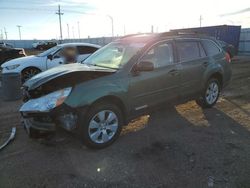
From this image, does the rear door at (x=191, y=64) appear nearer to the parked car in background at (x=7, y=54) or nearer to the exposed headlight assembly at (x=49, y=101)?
the exposed headlight assembly at (x=49, y=101)

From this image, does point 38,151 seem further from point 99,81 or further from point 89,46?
point 89,46

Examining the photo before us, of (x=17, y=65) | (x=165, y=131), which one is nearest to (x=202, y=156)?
(x=165, y=131)

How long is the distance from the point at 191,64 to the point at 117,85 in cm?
213

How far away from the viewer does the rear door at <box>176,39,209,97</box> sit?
585cm

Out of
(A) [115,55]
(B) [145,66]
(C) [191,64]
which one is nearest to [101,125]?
(B) [145,66]

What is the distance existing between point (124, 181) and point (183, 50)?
3.30m

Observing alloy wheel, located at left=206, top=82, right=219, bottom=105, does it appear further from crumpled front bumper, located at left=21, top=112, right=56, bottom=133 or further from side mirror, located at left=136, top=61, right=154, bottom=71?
crumpled front bumper, located at left=21, top=112, right=56, bottom=133

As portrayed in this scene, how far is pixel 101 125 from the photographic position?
4.57m

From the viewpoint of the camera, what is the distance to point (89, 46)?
11180 millimetres

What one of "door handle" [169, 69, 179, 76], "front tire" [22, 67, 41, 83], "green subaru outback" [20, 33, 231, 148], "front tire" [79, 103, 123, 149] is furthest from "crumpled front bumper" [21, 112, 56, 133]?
"front tire" [22, 67, 41, 83]

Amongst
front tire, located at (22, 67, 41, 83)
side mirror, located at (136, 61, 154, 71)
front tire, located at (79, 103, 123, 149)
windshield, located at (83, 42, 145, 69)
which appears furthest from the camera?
front tire, located at (22, 67, 41, 83)

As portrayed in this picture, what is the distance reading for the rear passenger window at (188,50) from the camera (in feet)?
19.2

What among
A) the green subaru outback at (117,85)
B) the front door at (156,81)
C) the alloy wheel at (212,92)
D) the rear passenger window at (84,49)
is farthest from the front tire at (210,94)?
the rear passenger window at (84,49)

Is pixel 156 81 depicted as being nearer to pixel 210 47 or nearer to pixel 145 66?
pixel 145 66
